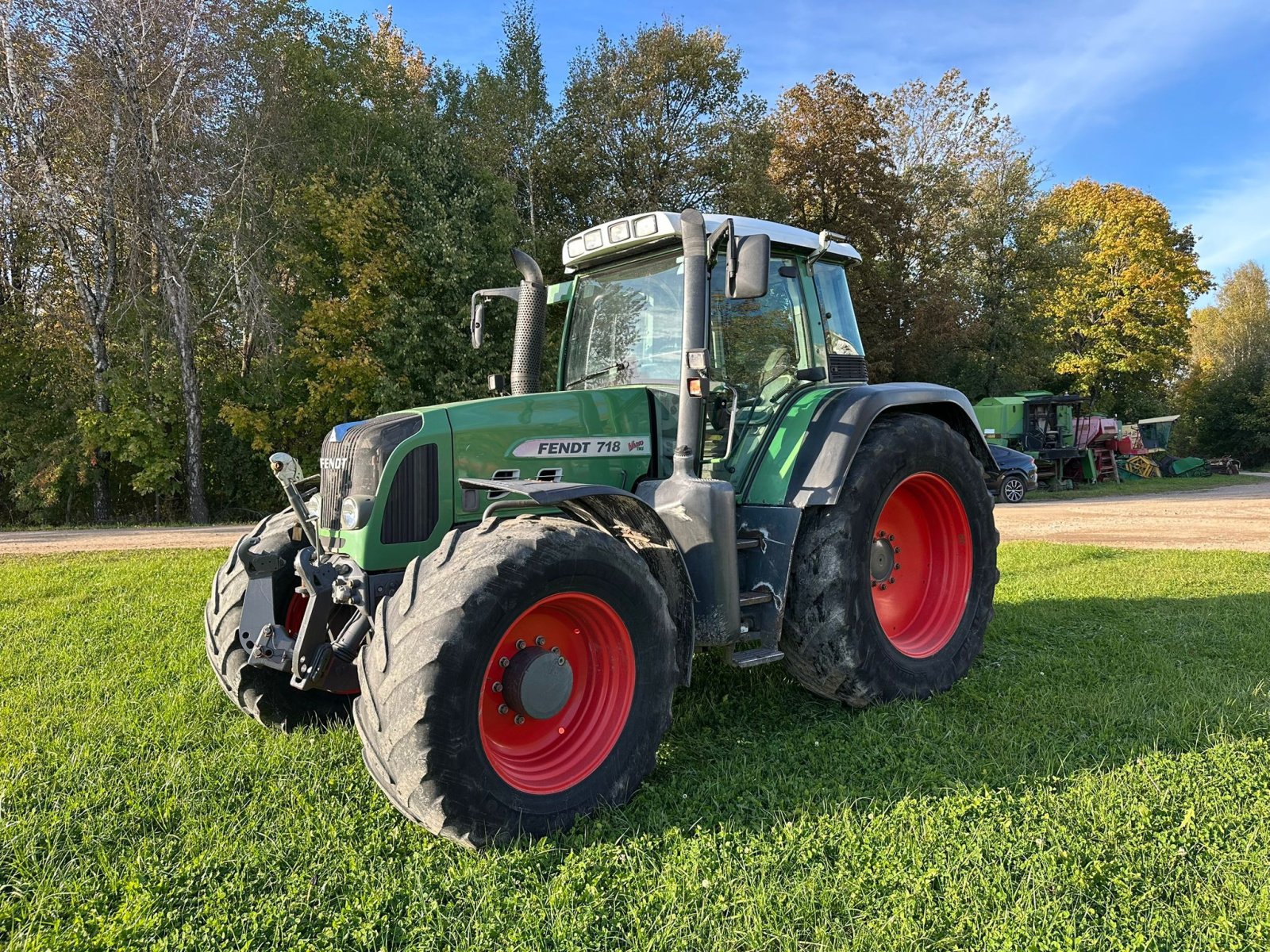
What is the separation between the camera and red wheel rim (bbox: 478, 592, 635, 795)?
2896 mm

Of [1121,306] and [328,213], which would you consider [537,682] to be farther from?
[1121,306]

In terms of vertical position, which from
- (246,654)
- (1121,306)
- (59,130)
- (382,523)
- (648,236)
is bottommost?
(246,654)

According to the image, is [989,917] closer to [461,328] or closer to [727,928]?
[727,928]

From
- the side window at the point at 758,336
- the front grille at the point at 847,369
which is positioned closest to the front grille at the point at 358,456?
the side window at the point at 758,336

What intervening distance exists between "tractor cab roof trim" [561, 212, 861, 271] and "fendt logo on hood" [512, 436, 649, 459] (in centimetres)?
98

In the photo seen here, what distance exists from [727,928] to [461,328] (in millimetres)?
17252

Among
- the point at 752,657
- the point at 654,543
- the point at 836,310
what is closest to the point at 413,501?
the point at 654,543

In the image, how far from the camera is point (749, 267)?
329 cm

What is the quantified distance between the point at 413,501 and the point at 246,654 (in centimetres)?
105

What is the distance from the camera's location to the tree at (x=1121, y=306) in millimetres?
31547

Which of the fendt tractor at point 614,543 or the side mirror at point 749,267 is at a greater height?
the side mirror at point 749,267

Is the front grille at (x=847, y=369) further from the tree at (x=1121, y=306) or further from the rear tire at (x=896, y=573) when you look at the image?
the tree at (x=1121, y=306)

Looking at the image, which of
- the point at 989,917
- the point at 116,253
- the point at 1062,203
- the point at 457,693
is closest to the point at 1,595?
the point at 457,693

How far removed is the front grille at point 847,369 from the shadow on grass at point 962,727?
1.70 metres
